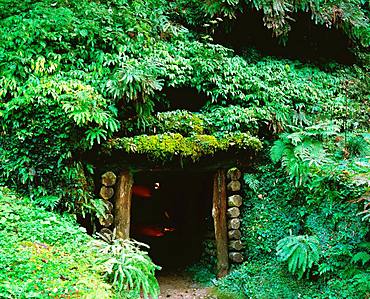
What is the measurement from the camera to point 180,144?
7.47 m

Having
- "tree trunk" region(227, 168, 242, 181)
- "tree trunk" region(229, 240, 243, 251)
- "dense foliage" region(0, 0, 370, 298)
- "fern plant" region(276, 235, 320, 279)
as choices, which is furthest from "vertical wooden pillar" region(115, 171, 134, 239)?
"fern plant" region(276, 235, 320, 279)

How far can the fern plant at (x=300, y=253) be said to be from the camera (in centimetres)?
634

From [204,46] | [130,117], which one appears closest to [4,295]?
[130,117]

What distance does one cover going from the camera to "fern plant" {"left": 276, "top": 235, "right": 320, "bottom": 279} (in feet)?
20.8

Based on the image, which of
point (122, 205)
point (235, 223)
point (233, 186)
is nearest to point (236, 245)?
point (235, 223)

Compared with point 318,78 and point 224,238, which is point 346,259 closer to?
point 224,238

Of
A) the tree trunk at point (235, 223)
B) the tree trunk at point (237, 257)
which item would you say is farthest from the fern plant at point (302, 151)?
the tree trunk at point (237, 257)

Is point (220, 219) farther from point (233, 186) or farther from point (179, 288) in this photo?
point (179, 288)

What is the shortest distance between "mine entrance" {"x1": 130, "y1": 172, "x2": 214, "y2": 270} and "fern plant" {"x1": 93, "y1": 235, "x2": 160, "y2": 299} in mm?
2850

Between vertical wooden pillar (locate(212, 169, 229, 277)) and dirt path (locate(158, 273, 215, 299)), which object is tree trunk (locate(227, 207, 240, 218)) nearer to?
vertical wooden pillar (locate(212, 169, 229, 277))

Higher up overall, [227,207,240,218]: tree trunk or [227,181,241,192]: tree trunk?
[227,181,241,192]: tree trunk

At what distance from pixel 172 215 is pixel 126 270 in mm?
5824

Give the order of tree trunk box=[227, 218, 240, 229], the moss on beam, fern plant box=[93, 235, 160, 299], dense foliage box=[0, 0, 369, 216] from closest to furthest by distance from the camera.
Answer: fern plant box=[93, 235, 160, 299] → dense foliage box=[0, 0, 369, 216] → the moss on beam → tree trunk box=[227, 218, 240, 229]

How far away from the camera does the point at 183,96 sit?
8930 millimetres
